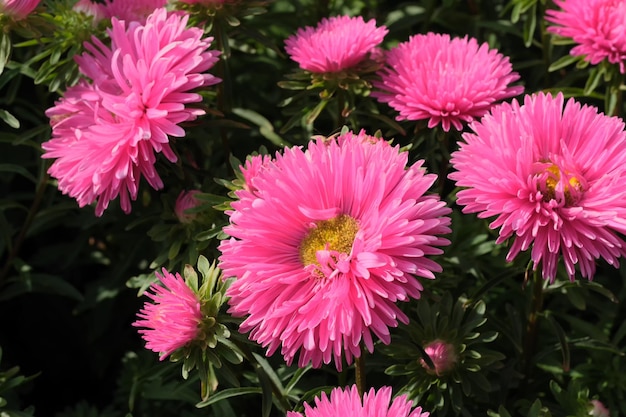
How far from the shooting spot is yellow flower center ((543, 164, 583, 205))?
133 centimetres

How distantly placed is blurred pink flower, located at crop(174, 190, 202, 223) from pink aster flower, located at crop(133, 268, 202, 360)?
0.29 metres

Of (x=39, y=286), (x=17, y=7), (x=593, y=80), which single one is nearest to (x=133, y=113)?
(x=17, y=7)

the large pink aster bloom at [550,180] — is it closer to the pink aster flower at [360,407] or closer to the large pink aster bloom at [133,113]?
the pink aster flower at [360,407]

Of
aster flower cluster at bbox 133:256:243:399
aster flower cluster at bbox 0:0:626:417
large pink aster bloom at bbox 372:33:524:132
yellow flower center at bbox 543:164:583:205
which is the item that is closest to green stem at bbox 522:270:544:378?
aster flower cluster at bbox 0:0:626:417

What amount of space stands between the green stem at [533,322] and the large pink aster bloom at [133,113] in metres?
0.72

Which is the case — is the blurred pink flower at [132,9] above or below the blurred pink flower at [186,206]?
above

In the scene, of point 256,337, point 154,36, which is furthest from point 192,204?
point 256,337

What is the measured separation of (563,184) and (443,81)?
0.37 metres

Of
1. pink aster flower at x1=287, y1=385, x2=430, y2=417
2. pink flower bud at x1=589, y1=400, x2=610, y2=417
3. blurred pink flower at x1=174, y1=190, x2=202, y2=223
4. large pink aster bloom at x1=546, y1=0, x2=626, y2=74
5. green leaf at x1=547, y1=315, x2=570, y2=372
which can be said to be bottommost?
pink flower bud at x1=589, y1=400, x2=610, y2=417

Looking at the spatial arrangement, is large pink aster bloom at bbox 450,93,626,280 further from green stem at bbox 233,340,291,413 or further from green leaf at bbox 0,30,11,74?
green leaf at bbox 0,30,11,74

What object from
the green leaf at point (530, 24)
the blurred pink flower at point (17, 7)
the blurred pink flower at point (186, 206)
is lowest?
the blurred pink flower at point (186, 206)

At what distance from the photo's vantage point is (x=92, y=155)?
1.52 m

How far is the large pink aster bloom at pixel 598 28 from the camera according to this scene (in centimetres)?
166

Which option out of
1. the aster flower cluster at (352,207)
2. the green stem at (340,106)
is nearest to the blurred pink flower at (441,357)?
the aster flower cluster at (352,207)
